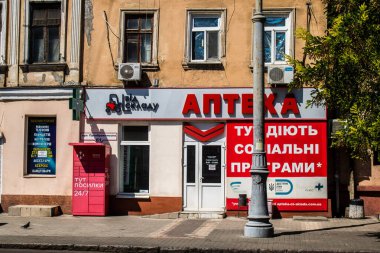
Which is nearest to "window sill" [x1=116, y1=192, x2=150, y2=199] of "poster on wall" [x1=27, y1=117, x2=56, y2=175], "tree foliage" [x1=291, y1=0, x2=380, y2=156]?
"poster on wall" [x1=27, y1=117, x2=56, y2=175]

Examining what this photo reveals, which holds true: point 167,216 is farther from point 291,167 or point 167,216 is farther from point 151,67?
point 151,67

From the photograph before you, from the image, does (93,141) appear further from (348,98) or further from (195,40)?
(348,98)

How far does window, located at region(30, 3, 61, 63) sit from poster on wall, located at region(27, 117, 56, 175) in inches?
77.0

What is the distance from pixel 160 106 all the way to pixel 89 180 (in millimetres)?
3045

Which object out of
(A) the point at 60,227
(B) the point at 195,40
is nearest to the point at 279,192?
Answer: (B) the point at 195,40

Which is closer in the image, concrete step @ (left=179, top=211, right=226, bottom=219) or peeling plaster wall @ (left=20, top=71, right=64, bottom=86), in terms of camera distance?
concrete step @ (left=179, top=211, right=226, bottom=219)

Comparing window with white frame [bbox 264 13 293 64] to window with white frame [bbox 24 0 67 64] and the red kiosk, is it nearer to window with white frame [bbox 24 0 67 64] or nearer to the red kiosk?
the red kiosk

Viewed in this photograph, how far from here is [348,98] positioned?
40.4ft

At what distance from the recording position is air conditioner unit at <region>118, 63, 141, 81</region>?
17.8m

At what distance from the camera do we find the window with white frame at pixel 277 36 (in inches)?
708

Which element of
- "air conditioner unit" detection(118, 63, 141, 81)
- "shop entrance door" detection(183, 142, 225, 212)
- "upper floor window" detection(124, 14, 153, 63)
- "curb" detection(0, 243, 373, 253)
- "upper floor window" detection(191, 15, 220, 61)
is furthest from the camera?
"upper floor window" detection(124, 14, 153, 63)

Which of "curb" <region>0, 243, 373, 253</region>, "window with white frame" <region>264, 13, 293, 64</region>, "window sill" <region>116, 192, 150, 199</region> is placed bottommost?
"curb" <region>0, 243, 373, 253</region>

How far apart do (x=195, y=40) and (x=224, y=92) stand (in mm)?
1921

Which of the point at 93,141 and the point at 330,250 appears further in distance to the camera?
the point at 93,141
